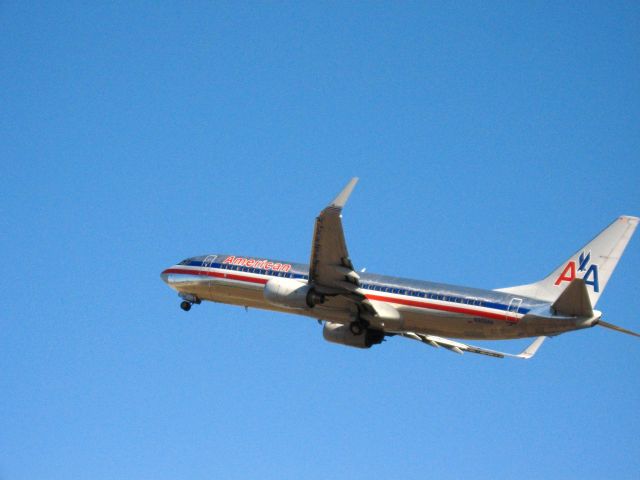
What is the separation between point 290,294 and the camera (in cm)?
5916

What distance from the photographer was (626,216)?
57438 mm

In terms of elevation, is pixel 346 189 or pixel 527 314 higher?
pixel 346 189

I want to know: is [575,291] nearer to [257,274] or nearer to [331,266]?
[331,266]

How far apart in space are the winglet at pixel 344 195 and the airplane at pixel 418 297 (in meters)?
0.05

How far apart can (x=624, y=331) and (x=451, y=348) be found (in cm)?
1524

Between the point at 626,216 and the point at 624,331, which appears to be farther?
the point at 626,216

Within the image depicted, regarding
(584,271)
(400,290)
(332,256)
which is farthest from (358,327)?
(584,271)

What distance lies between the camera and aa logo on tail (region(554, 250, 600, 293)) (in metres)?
57.1

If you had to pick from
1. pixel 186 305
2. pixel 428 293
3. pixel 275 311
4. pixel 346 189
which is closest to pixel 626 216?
pixel 428 293

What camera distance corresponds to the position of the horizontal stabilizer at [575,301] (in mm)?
51125

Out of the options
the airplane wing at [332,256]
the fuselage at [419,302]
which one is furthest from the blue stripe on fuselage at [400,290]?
the airplane wing at [332,256]

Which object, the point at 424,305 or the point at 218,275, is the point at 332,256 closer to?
the point at 424,305

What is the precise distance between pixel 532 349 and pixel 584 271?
597cm

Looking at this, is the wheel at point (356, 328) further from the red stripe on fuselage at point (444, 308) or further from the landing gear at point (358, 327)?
the red stripe on fuselage at point (444, 308)
